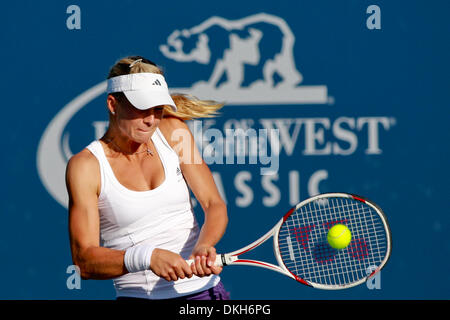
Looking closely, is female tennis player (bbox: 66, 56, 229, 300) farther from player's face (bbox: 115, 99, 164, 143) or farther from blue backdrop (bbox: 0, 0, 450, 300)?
blue backdrop (bbox: 0, 0, 450, 300)

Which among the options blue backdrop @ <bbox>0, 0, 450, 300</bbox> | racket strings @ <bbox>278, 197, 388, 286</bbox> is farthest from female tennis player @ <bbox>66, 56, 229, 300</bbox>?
blue backdrop @ <bbox>0, 0, 450, 300</bbox>

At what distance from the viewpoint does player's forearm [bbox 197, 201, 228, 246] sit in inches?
100

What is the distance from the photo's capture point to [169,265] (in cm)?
237

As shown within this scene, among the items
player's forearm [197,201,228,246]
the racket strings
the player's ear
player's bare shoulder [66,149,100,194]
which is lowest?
the racket strings

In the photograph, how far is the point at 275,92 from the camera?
A: 3.74 metres

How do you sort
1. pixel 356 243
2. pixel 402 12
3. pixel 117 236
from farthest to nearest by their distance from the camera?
pixel 402 12
pixel 356 243
pixel 117 236

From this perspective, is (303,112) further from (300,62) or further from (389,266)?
(389,266)

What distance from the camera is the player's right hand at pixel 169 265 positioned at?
7.77 feet

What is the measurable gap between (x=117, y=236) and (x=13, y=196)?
59.4 inches

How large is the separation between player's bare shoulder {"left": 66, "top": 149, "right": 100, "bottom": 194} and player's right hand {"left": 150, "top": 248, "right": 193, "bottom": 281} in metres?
0.31

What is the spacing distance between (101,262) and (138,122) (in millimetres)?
485

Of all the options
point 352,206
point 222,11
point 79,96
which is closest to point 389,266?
point 352,206

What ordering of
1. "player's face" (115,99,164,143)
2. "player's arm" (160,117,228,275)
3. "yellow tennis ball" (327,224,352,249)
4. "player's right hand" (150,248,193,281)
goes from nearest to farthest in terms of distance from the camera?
"player's right hand" (150,248,193,281), "player's face" (115,99,164,143), "player's arm" (160,117,228,275), "yellow tennis ball" (327,224,352,249)

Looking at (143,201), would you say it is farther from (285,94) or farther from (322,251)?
(285,94)
